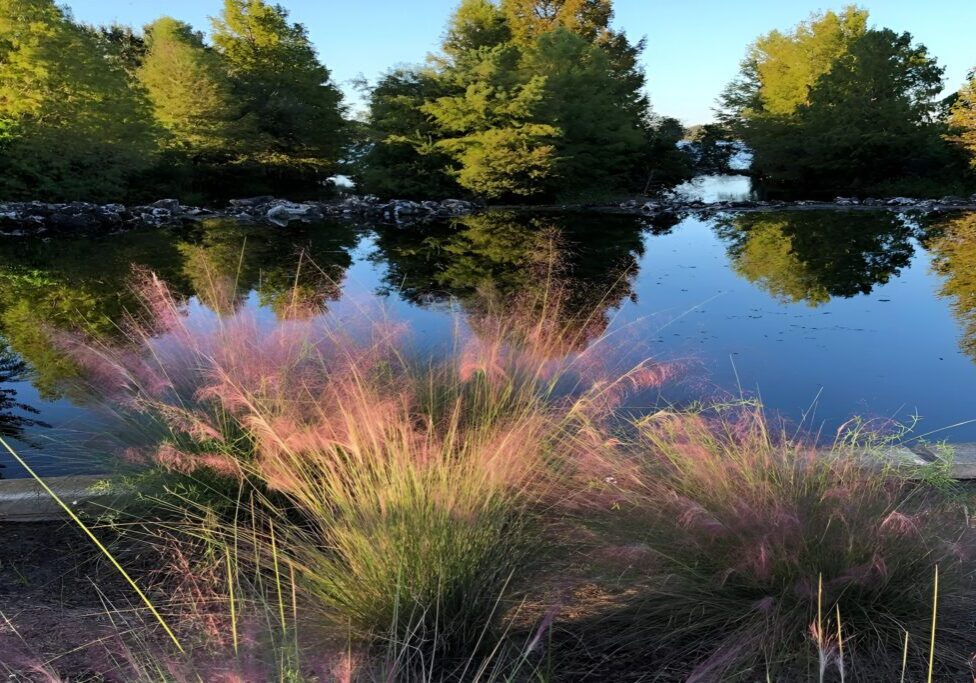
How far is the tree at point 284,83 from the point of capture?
30422mm

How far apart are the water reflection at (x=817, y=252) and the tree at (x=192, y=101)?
61.5ft

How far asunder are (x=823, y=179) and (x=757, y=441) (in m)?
34.1

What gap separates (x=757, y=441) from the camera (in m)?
1.95

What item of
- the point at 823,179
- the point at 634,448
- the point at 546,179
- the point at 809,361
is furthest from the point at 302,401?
the point at 823,179

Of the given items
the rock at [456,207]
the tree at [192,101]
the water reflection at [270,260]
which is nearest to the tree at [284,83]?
the tree at [192,101]

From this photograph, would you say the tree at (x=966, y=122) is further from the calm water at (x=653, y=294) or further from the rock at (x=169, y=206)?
the rock at (x=169, y=206)

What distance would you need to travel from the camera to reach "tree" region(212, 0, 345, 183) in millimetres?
30422

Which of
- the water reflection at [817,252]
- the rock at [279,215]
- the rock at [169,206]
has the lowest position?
the water reflection at [817,252]

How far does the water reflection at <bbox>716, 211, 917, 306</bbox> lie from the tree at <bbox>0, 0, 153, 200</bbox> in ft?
58.5

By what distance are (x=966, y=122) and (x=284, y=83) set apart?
88.4ft

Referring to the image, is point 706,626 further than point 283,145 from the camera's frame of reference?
No

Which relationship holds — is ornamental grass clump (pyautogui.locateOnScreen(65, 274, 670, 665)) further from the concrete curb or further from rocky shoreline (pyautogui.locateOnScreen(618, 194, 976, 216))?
rocky shoreline (pyautogui.locateOnScreen(618, 194, 976, 216))

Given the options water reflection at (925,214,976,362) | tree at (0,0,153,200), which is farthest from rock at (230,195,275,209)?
water reflection at (925,214,976,362)

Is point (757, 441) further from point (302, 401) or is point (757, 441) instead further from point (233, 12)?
point (233, 12)
